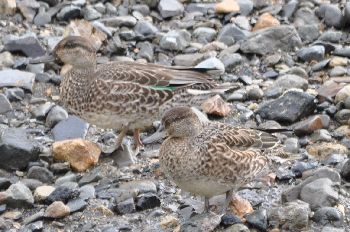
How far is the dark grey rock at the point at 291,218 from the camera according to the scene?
7.30 m

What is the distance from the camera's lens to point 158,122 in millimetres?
9812

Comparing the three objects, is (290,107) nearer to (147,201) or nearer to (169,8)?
(147,201)

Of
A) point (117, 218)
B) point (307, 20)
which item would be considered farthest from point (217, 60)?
point (117, 218)

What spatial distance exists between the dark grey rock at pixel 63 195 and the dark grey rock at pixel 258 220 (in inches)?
63.9

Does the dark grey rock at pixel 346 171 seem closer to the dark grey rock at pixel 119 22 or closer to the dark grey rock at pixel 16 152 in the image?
the dark grey rock at pixel 16 152

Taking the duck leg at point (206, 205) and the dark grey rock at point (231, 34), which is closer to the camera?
the duck leg at point (206, 205)

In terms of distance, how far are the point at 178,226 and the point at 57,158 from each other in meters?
1.90

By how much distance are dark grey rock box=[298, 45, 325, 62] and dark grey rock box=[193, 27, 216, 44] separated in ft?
4.37

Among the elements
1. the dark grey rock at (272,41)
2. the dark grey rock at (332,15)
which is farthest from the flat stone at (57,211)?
the dark grey rock at (332,15)

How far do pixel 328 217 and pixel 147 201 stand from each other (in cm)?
155

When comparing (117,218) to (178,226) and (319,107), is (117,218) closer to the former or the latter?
(178,226)

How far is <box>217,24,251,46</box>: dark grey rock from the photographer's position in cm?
1195

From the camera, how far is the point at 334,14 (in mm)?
12352

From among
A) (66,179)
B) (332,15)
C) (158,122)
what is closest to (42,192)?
(66,179)
